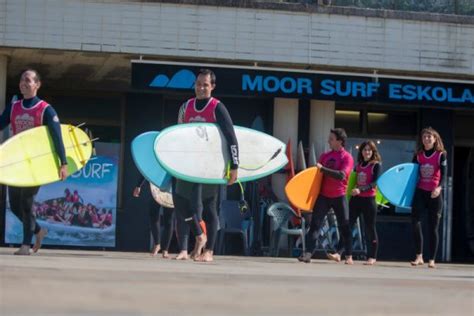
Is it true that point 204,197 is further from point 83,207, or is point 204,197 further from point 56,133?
point 83,207

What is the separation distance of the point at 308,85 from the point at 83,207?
3941 millimetres

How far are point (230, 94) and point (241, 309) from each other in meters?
9.23

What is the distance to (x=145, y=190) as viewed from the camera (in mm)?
17531

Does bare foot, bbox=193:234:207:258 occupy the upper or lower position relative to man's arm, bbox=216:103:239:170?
lower

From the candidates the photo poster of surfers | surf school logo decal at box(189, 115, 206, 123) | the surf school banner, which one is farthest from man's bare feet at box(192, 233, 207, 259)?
the photo poster of surfers

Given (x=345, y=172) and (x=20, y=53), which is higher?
(x=20, y=53)

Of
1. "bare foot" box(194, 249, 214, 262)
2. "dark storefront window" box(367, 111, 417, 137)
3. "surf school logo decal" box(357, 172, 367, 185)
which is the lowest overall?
"bare foot" box(194, 249, 214, 262)

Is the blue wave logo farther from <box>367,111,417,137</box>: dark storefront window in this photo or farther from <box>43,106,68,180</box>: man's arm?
<box>43,106,68,180</box>: man's arm

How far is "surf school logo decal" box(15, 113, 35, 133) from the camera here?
10.5m

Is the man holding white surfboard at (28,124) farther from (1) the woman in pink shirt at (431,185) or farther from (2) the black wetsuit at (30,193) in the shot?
(1) the woman in pink shirt at (431,185)

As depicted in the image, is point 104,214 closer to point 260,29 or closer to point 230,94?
point 230,94

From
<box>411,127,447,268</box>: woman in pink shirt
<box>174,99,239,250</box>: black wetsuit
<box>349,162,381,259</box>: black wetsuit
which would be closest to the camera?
<box>174,99,239,250</box>: black wetsuit

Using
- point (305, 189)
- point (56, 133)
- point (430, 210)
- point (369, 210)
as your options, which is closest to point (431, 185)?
point (430, 210)

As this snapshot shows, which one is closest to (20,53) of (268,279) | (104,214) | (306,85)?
(104,214)
